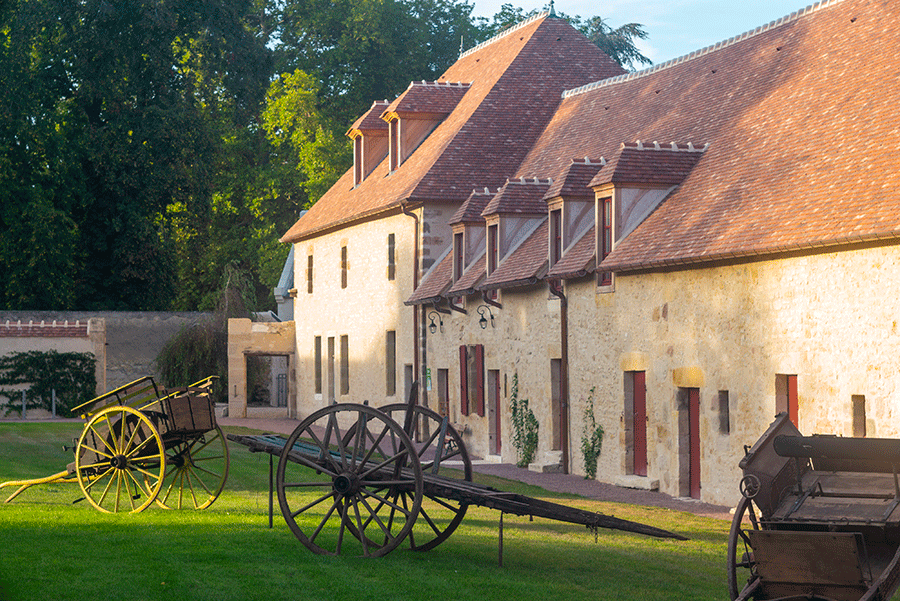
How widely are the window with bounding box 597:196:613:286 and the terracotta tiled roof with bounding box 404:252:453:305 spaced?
23.4 ft

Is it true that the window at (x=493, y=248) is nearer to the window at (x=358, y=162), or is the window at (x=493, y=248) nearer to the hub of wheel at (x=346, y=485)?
the window at (x=358, y=162)

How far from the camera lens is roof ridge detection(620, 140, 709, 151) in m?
22.0

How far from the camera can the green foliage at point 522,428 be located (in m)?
24.8

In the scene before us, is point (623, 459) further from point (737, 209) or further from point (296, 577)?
point (296, 577)

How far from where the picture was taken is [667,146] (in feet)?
73.3

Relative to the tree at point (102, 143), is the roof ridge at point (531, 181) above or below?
below

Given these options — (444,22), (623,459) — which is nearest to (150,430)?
(623,459)

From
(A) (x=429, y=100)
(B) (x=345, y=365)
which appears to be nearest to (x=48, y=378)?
(B) (x=345, y=365)

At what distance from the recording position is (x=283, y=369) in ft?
152


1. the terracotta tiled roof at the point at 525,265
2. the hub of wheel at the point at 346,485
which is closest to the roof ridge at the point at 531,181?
the terracotta tiled roof at the point at 525,265

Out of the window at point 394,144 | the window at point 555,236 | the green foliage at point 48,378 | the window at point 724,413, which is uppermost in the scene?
the window at point 394,144

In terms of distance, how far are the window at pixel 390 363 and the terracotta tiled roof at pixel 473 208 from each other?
5.84m

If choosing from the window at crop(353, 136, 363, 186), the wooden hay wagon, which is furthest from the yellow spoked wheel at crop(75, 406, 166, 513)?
the window at crop(353, 136, 363, 186)

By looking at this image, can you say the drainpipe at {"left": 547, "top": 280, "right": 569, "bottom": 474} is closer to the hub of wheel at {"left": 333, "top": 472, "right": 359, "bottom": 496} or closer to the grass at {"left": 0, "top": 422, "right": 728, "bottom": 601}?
the grass at {"left": 0, "top": 422, "right": 728, "bottom": 601}
